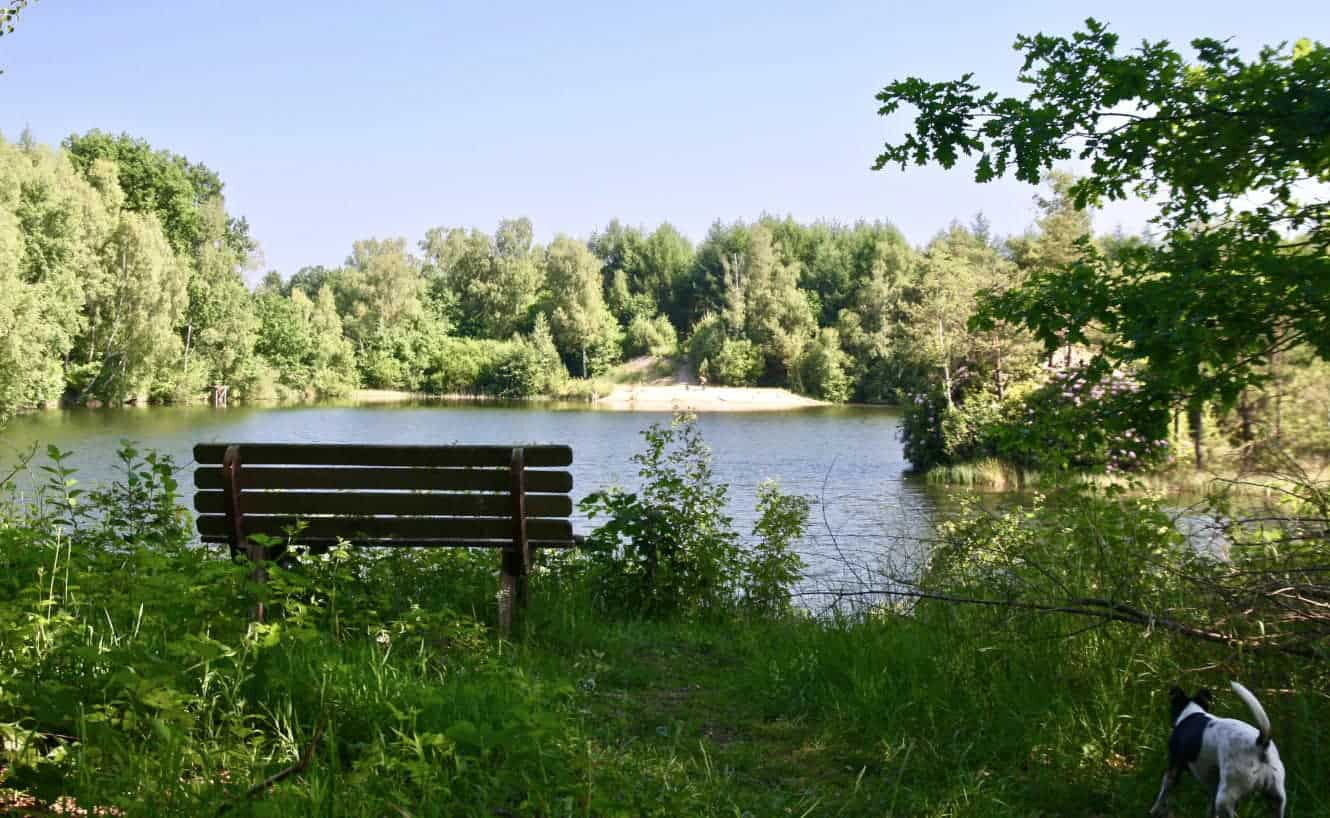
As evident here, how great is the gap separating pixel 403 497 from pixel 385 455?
237 millimetres

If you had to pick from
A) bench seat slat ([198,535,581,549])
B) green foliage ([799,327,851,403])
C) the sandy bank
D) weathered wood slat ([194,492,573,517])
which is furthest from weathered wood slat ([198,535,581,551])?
green foliage ([799,327,851,403])

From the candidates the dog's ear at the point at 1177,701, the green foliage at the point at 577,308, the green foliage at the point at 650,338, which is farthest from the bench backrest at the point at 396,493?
the green foliage at the point at 650,338

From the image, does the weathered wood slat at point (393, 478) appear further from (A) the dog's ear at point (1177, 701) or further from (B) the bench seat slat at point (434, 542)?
(A) the dog's ear at point (1177, 701)

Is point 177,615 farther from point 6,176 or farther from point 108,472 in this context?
point 6,176

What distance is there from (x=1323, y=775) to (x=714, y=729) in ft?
6.10

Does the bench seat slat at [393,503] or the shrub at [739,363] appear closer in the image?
the bench seat slat at [393,503]

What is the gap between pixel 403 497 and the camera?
5016mm

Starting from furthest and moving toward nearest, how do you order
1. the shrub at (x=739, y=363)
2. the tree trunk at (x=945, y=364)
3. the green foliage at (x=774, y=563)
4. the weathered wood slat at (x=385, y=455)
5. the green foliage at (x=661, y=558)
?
the shrub at (x=739, y=363)
the tree trunk at (x=945, y=364)
the green foliage at (x=774, y=563)
the green foliage at (x=661, y=558)
the weathered wood slat at (x=385, y=455)

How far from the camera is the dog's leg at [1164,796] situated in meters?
2.69

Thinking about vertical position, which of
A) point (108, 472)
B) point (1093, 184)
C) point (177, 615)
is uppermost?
point (1093, 184)

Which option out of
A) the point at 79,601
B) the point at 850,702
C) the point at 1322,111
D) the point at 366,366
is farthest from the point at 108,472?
the point at 366,366

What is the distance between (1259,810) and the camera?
2.71 meters

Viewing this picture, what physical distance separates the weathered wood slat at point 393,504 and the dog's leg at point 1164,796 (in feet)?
9.58

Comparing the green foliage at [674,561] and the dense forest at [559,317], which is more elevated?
the dense forest at [559,317]
